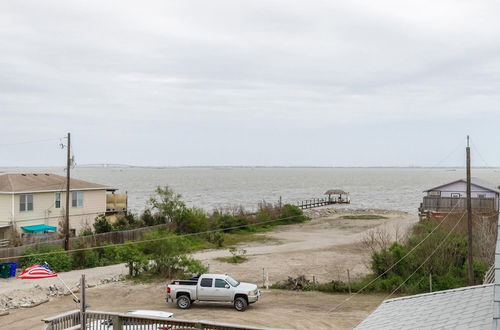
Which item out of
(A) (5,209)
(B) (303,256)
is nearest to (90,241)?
(A) (5,209)

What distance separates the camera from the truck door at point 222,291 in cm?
2442

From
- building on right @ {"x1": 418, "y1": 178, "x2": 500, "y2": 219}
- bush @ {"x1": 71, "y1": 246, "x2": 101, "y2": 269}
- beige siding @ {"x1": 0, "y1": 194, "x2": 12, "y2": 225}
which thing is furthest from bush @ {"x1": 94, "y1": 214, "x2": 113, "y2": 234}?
building on right @ {"x1": 418, "y1": 178, "x2": 500, "y2": 219}

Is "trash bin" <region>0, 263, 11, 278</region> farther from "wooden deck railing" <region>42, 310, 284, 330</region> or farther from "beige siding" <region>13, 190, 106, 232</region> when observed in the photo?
"wooden deck railing" <region>42, 310, 284, 330</region>

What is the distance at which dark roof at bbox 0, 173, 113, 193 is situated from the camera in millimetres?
42531

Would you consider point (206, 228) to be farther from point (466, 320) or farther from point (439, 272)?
point (466, 320)

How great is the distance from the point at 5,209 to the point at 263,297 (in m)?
25.1

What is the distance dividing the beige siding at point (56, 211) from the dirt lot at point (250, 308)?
16667 mm

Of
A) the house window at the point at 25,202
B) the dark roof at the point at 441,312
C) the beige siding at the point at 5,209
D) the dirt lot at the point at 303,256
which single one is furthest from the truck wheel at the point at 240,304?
the house window at the point at 25,202

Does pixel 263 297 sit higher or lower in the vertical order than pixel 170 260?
lower

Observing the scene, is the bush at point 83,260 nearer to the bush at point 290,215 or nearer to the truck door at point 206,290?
the truck door at point 206,290

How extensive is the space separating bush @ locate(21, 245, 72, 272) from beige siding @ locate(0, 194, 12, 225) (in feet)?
24.2

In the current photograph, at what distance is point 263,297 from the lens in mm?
26781

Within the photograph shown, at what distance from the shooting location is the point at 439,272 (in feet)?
94.5

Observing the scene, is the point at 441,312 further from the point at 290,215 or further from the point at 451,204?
the point at 290,215
